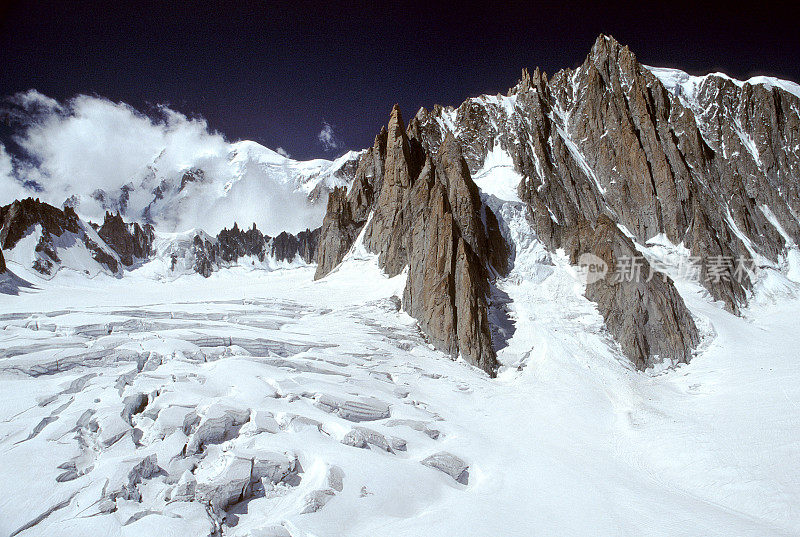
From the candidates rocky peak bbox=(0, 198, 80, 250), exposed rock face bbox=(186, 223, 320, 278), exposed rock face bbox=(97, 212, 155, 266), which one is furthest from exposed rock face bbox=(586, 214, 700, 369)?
exposed rock face bbox=(97, 212, 155, 266)

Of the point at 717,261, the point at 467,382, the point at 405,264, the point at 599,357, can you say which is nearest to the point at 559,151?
the point at 717,261

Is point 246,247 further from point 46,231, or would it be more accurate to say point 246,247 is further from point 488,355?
point 488,355

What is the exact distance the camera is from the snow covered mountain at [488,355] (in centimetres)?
1021

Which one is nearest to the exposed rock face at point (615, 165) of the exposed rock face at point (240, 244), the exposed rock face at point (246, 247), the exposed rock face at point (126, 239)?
the exposed rock face at point (246, 247)

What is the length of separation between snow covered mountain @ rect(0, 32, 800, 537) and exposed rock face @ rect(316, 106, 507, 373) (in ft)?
0.96

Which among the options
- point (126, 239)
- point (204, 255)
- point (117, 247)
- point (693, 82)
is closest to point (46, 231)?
point (117, 247)

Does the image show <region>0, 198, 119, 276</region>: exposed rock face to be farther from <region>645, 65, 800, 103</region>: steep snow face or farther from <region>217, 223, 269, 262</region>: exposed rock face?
<region>645, 65, 800, 103</region>: steep snow face

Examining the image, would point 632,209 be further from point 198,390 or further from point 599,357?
point 198,390

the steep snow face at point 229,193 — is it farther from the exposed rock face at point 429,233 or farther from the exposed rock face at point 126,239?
the exposed rock face at point 429,233

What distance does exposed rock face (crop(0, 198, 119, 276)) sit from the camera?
74.1 metres

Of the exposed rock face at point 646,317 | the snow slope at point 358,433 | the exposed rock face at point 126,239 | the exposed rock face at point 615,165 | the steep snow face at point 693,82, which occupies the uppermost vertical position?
the steep snow face at point 693,82

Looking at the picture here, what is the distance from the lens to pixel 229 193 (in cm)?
16650

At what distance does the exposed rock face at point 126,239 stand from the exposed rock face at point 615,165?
240ft

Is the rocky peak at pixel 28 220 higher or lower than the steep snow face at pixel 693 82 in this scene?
lower
